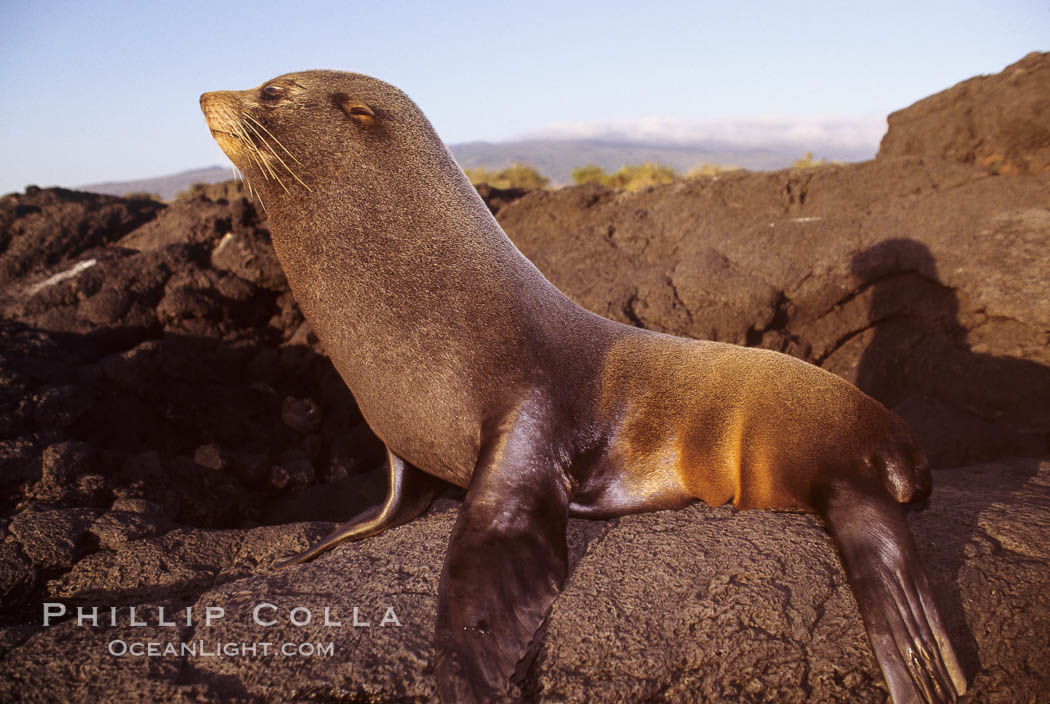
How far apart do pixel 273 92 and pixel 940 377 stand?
475cm

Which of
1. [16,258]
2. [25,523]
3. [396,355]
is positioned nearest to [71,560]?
[25,523]

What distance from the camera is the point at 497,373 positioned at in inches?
100

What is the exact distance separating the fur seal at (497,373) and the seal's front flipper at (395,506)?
0.05 feet

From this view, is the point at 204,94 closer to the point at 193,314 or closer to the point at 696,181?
the point at 193,314

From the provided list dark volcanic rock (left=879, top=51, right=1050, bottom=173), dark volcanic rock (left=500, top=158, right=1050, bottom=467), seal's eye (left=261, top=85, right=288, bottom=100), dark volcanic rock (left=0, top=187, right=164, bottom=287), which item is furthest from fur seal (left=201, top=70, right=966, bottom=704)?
dark volcanic rock (left=0, top=187, right=164, bottom=287)

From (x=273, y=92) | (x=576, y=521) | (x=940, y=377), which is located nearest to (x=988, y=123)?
(x=940, y=377)

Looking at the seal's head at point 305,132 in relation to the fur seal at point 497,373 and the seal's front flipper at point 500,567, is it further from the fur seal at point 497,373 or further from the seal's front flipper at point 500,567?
the seal's front flipper at point 500,567

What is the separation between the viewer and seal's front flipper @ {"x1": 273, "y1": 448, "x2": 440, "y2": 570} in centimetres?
291

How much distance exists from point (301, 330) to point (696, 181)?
4032 mm

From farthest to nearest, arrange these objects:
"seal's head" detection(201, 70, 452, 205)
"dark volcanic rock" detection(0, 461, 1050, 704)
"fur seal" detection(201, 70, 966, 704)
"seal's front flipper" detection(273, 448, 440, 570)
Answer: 1. "seal's front flipper" detection(273, 448, 440, 570)
2. "seal's head" detection(201, 70, 452, 205)
3. "fur seal" detection(201, 70, 966, 704)
4. "dark volcanic rock" detection(0, 461, 1050, 704)

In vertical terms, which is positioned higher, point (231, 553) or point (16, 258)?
point (16, 258)

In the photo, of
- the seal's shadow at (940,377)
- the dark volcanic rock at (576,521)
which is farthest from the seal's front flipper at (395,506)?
the seal's shadow at (940,377)

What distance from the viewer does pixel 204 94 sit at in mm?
2877

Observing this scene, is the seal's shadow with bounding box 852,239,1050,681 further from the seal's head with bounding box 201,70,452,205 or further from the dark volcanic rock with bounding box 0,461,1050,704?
the seal's head with bounding box 201,70,452,205
